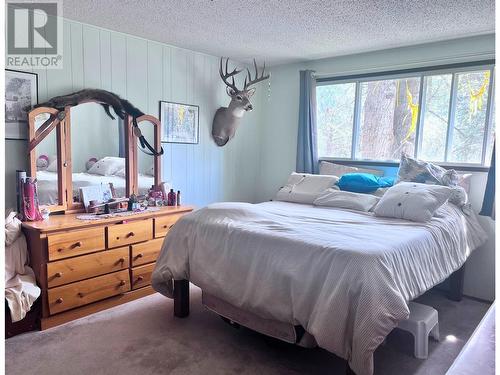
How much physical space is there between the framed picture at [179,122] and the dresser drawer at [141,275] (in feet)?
4.08

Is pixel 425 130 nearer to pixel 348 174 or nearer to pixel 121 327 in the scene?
pixel 348 174

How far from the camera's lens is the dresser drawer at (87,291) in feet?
8.76

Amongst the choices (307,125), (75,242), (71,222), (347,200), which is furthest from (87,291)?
(307,125)

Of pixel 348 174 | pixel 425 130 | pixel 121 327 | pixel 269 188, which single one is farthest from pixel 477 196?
pixel 121 327

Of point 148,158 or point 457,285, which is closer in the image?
point 457,285

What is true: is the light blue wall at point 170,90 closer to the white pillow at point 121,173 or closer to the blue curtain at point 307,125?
the white pillow at point 121,173

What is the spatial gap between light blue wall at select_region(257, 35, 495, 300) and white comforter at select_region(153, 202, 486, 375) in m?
0.42

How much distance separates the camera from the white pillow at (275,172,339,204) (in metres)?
3.66

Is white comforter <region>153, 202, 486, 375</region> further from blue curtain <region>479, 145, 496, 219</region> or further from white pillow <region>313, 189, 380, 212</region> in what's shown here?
blue curtain <region>479, 145, 496, 219</region>

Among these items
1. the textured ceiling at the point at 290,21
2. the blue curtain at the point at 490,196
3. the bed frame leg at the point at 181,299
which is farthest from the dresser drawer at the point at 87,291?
the blue curtain at the point at 490,196

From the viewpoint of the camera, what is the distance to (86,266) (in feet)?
9.27

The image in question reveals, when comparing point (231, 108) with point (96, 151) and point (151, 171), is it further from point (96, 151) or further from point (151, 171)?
point (96, 151)

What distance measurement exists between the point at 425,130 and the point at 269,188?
188 cm

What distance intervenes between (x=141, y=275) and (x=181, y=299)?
1.81 feet
